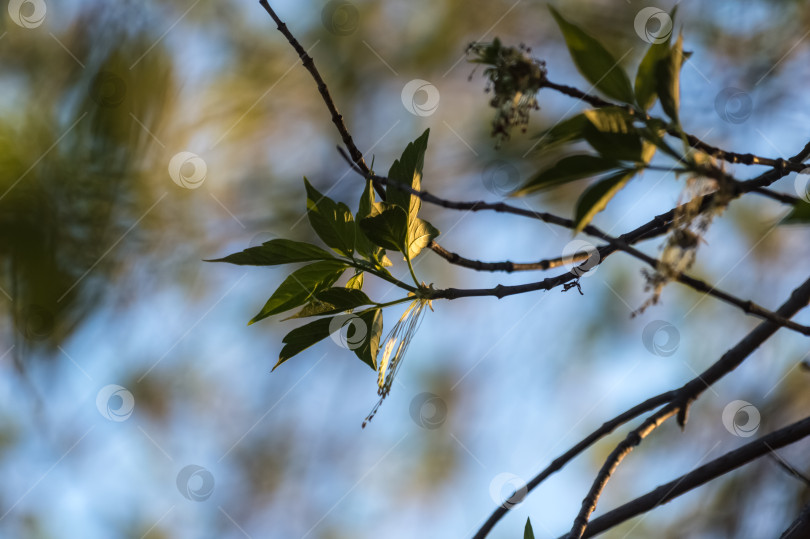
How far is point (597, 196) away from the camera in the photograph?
0.32 meters

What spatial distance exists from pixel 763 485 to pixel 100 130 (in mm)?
1639

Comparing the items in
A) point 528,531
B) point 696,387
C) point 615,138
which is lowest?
point 528,531

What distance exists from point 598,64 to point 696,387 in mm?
256

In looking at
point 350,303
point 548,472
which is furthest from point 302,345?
point 548,472

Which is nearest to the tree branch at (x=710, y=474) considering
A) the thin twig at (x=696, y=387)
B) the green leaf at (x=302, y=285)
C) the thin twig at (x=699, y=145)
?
the thin twig at (x=696, y=387)

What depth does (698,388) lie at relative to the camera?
1.49 ft

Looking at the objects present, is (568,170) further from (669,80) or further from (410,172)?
(410,172)

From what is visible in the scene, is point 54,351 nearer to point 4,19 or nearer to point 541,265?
point 4,19

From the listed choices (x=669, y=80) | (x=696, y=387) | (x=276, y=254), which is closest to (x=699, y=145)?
(x=669, y=80)

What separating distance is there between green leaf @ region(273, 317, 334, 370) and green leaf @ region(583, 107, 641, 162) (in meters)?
0.26

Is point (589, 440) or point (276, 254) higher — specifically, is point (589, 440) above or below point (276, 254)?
below

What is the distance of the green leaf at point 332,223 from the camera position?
1.65 feet

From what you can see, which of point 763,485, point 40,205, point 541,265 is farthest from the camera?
point 40,205

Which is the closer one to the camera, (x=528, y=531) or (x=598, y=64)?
(x=598, y=64)
